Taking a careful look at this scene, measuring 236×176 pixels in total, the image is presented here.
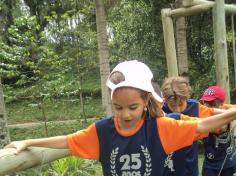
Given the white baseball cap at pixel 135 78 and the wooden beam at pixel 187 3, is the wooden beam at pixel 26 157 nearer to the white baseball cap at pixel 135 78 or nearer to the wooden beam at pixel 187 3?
the white baseball cap at pixel 135 78

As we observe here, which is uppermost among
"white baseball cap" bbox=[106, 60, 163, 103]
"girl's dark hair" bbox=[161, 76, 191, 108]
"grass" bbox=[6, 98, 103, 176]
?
"white baseball cap" bbox=[106, 60, 163, 103]

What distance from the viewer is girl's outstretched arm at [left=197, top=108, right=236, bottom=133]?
183 cm

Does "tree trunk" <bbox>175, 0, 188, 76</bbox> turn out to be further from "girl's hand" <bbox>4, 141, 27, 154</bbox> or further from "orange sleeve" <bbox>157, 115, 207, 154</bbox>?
"girl's hand" <bbox>4, 141, 27, 154</bbox>

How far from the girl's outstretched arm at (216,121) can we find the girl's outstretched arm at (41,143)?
1.96ft

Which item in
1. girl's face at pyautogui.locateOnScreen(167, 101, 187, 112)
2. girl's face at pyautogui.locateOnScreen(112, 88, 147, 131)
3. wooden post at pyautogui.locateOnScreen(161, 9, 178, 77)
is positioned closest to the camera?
girl's face at pyautogui.locateOnScreen(112, 88, 147, 131)

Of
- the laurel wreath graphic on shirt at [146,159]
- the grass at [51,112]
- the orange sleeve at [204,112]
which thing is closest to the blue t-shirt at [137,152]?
the laurel wreath graphic on shirt at [146,159]

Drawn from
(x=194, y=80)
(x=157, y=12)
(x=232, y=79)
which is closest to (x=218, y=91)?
(x=232, y=79)

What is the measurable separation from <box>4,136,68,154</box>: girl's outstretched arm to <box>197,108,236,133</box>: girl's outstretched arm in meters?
0.60

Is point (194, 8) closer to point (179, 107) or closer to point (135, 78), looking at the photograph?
point (179, 107)

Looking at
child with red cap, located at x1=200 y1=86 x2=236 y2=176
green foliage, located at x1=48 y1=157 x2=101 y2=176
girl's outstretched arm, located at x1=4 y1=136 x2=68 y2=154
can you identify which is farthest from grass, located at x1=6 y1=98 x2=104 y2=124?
girl's outstretched arm, located at x1=4 y1=136 x2=68 y2=154

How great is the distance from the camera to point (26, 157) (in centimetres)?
194

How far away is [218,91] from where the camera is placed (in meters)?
3.33

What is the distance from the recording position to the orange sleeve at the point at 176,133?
1.89 m

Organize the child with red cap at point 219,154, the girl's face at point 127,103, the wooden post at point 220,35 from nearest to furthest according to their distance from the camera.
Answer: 1. the girl's face at point 127,103
2. the child with red cap at point 219,154
3. the wooden post at point 220,35
